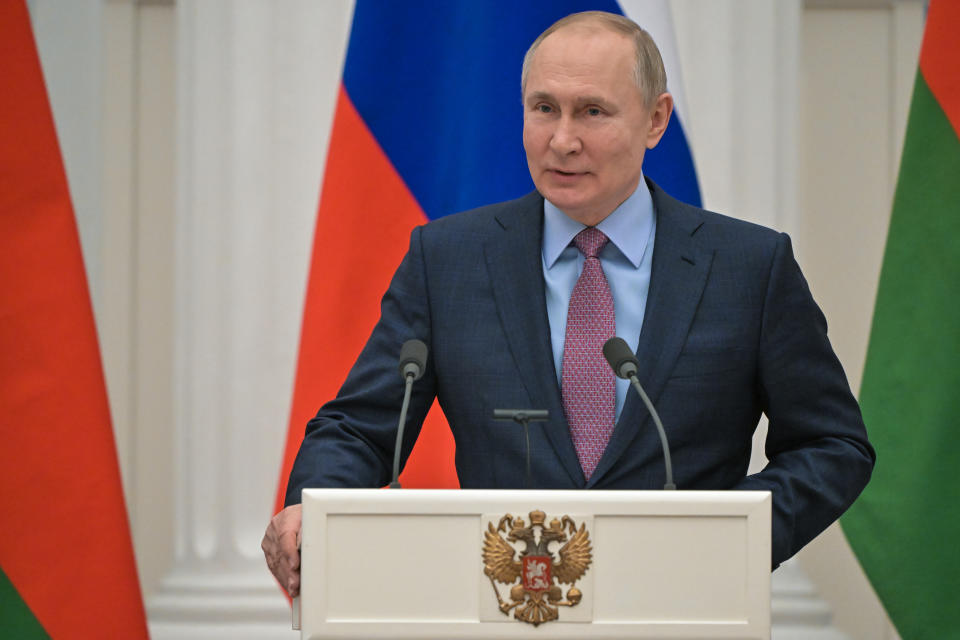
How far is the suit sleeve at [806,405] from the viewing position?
1887mm

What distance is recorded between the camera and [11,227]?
8.39 ft

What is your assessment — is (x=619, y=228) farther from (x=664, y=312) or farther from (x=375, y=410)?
(x=375, y=410)

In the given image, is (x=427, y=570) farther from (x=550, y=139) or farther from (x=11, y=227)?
(x=11, y=227)

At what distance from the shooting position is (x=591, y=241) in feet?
6.82

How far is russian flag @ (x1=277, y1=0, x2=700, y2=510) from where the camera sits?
3105mm

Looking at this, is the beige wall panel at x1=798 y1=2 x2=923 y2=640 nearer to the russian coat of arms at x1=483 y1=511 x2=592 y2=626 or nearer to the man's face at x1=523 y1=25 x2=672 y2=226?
the man's face at x1=523 y1=25 x2=672 y2=226

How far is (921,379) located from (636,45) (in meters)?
1.29

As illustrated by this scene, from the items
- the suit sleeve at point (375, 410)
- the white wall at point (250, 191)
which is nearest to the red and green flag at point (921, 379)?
the white wall at point (250, 191)

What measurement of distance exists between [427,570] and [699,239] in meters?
0.98

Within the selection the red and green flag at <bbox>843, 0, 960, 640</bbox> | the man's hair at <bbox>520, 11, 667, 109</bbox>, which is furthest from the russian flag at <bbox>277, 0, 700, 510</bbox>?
the man's hair at <bbox>520, 11, 667, 109</bbox>

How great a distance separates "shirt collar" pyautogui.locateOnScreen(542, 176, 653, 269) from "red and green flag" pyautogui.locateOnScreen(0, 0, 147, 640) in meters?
1.18

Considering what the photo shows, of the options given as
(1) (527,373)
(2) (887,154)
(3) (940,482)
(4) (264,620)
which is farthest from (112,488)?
(2) (887,154)

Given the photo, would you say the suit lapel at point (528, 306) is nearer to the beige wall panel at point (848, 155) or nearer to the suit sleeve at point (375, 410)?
the suit sleeve at point (375, 410)

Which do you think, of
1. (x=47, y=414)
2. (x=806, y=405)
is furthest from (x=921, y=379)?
(x=47, y=414)
